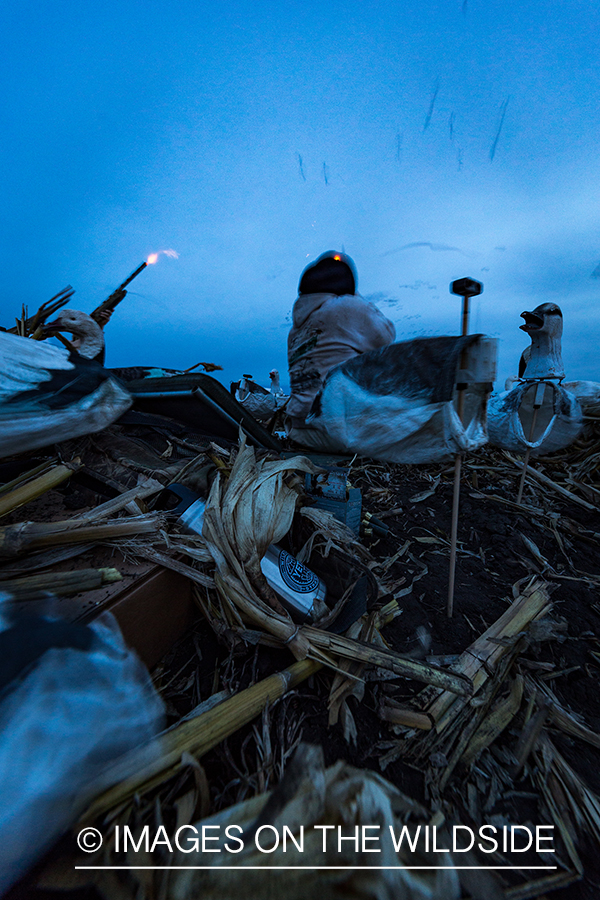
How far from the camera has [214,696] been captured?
4.23 feet

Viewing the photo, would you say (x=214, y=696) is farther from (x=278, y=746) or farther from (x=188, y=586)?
(x=188, y=586)

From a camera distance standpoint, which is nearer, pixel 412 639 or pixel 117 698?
pixel 117 698

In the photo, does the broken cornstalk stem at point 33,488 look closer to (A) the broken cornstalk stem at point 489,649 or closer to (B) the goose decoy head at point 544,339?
(A) the broken cornstalk stem at point 489,649

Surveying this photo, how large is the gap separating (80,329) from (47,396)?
2.65 m

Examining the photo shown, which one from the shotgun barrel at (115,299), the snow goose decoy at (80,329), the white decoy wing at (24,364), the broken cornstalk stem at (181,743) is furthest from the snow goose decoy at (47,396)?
the shotgun barrel at (115,299)

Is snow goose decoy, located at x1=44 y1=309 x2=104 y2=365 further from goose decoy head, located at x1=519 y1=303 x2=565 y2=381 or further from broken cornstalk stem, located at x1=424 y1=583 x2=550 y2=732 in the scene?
goose decoy head, located at x1=519 y1=303 x2=565 y2=381

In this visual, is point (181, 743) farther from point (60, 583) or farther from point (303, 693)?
point (60, 583)

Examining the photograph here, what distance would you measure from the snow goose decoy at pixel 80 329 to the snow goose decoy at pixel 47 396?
6.45 feet

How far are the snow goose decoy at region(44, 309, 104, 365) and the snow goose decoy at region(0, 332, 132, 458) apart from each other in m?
1.97

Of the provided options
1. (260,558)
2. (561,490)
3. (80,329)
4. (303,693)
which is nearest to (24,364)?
→ (260,558)

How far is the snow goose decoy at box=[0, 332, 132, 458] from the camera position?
1.74 metres

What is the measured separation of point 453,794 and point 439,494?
3.64 m

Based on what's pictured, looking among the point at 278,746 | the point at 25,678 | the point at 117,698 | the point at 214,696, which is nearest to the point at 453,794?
the point at 278,746

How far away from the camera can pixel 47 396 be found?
1.89 m
